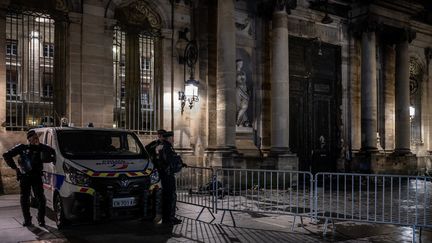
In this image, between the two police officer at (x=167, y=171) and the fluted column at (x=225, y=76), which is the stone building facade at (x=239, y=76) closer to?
the fluted column at (x=225, y=76)

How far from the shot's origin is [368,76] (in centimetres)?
1989

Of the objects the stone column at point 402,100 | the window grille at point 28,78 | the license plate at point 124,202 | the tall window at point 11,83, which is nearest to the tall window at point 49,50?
the window grille at point 28,78

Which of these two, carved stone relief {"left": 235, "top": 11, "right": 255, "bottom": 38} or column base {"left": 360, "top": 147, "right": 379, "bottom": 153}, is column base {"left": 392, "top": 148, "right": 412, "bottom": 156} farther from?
carved stone relief {"left": 235, "top": 11, "right": 255, "bottom": 38}

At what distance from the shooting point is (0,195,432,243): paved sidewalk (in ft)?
25.2

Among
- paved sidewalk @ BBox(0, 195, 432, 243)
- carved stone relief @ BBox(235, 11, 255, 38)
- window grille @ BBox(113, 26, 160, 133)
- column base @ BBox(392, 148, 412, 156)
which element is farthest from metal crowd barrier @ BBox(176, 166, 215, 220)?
column base @ BBox(392, 148, 412, 156)

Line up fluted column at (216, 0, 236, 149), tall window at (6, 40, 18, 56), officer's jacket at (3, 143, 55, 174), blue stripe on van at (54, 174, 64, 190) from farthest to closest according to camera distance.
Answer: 1. fluted column at (216, 0, 236, 149)
2. tall window at (6, 40, 18, 56)
3. officer's jacket at (3, 143, 55, 174)
4. blue stripe on van at (54, 174, 64, 190)

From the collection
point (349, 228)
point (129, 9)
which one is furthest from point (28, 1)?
point (349, 228)

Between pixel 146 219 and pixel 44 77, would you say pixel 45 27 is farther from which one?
pixel 146 219

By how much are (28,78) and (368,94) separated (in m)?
13.9

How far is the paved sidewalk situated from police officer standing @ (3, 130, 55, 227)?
1.36 ft

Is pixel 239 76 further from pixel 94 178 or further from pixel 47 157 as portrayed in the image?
pixel 94 178

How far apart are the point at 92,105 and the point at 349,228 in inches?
339

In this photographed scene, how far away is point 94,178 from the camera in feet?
26.0

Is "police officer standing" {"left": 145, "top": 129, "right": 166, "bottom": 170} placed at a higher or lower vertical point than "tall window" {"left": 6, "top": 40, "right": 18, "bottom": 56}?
lower
